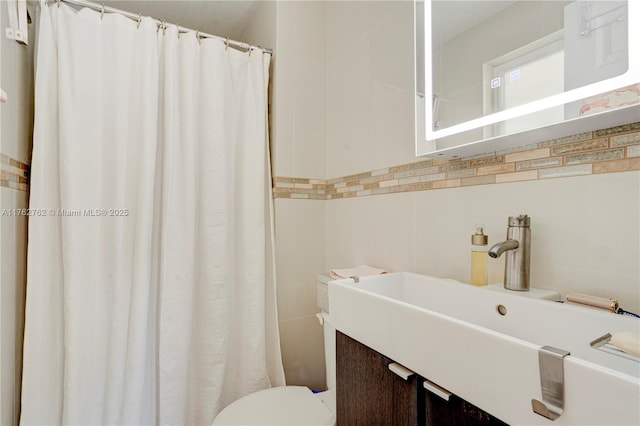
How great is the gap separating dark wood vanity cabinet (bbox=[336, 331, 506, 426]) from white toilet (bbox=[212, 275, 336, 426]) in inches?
11.0

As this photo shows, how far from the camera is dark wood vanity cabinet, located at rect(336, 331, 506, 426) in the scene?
54 centimetres

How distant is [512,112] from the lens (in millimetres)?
757

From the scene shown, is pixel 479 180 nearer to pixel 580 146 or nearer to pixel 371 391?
pixel 580 146

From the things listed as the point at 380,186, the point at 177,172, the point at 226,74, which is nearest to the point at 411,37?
the point at 380,186

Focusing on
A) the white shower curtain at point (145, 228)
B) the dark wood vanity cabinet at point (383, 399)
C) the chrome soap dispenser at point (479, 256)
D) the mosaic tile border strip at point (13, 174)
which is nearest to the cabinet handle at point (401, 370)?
the dark wood vanity cabinet at point (383, 399)

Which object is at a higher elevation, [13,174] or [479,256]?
[13,174]

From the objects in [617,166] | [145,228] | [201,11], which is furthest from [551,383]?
[201,11]

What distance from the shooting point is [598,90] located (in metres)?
0.61

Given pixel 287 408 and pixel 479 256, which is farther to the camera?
pixel 287 408

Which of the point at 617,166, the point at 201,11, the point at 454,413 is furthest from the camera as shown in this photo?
the point at 201,11

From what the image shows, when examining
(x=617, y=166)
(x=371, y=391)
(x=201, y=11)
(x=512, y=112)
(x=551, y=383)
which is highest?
(x=201, y=11)

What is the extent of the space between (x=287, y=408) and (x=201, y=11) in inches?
77.8

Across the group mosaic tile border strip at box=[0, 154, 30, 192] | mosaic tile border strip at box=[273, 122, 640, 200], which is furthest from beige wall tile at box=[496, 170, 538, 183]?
mosaic tile border strip at box=[0, 154, 30, 192]

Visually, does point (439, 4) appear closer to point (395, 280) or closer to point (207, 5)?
point (395, 280)
